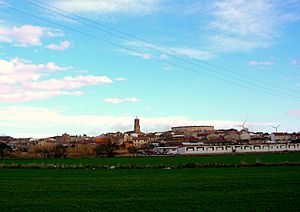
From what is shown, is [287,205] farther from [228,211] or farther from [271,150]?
[271,150]

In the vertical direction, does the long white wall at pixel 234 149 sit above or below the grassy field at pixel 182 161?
above

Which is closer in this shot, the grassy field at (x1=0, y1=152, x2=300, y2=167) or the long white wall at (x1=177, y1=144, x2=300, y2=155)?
the grassy field at (x1=0, y1=152, x2=300, y2=167)

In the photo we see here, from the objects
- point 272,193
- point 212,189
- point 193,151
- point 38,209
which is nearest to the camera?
point 38,209

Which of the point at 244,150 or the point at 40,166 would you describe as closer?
the point at 40,166

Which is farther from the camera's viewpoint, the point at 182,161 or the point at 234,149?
the point at 234,149

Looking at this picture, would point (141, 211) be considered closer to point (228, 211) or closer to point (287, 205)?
point (228, 211)

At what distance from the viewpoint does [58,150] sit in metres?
125

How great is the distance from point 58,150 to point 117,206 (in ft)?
360

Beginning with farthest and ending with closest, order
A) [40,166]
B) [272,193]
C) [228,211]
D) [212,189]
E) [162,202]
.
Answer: [40,166], [212,189], [272,193], [162,202], [228,211]

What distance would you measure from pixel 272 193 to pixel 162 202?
6192 millimetres

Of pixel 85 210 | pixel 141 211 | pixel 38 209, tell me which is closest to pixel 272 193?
pixel 141 211

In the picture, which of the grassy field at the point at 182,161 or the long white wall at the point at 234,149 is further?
the long white wall at the point at 234,149

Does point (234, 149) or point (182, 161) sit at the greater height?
point (234, 149)

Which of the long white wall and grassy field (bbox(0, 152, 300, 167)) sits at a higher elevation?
the long white wall
